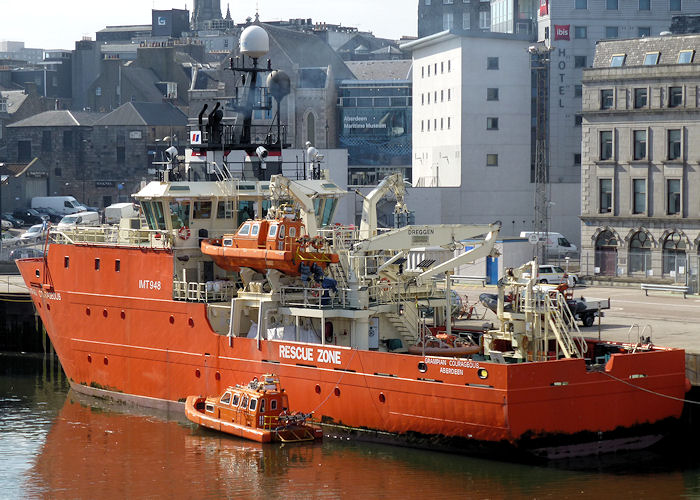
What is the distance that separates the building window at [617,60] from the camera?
189 ft

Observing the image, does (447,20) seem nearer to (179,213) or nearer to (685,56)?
(685,56)

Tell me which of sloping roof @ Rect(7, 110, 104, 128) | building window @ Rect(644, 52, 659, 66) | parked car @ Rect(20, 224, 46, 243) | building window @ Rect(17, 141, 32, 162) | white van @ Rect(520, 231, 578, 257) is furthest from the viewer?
building window @ Rect(17, 141, 32, 162)

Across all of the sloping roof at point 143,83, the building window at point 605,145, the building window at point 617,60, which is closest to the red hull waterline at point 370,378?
the building window at point 605,145

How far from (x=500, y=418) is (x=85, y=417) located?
1374cm

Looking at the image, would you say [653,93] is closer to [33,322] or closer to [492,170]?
[492,170]

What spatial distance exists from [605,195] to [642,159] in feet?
9.08

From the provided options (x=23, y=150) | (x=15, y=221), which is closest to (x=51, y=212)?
(x=15, y=221)

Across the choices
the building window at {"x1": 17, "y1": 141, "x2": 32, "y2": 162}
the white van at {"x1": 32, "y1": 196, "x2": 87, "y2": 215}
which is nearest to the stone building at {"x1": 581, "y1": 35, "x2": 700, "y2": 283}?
the white van at {"x1": 32, "y1": 196, "x2": 87, "y2": 215}

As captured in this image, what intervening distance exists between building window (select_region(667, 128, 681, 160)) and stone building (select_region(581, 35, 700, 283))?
0.04 meters

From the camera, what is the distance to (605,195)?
58.3 metres

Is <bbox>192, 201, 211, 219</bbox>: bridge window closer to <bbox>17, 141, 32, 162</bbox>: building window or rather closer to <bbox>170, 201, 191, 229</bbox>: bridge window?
<bbox>170, 201, 191, 229</bbox>: bridge window

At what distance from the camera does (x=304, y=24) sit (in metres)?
119

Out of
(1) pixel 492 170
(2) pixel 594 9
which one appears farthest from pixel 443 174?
(2) pixel 594 9

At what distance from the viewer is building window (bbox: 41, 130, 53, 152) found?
9781 cm
